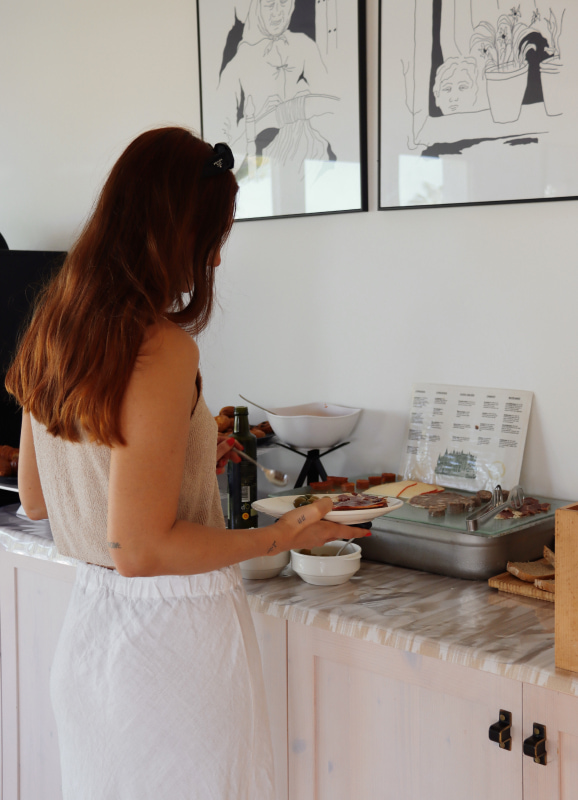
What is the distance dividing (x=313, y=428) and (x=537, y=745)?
0.96m

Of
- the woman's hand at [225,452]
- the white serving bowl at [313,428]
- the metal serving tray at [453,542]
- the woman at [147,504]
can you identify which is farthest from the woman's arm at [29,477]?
the white serving bowl at [313,428]

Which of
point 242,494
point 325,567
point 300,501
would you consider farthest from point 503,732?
point 242,494

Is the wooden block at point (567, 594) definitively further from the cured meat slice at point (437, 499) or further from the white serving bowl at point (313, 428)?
the white serving bowl at point (313, 428)

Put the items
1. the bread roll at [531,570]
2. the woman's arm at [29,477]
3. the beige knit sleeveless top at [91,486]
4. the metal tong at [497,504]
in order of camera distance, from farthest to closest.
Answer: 1. the metal tong at [497,504]
2. the bread roll at [531,570]
3. the woman's arm at [29,477]
4. the beige knit sleeveless top at [91,486]

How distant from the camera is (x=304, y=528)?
1.17 meters

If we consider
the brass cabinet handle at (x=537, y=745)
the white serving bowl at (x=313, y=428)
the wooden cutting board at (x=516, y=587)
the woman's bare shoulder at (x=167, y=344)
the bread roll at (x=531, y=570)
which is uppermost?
the woman's bare shoulder at (x=167, y=344)

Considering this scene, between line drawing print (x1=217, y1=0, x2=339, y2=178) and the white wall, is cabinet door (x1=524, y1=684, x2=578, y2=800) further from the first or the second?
line drawing print (x1=217, y1=0, x2=339, y2=178)

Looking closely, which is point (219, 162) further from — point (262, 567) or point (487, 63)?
point (487, 63)

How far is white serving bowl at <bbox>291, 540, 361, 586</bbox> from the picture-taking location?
1379 millimetres

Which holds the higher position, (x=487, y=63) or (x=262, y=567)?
(x=487, y=63)

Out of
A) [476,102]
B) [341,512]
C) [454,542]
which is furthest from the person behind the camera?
[476,102]

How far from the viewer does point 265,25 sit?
6.51 ft

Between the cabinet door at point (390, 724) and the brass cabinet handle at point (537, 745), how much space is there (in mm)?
23

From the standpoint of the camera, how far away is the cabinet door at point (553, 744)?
1009 millimetres
